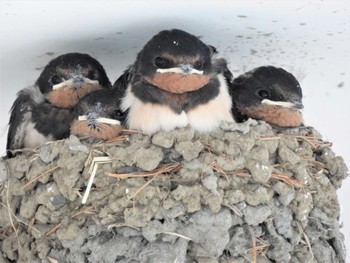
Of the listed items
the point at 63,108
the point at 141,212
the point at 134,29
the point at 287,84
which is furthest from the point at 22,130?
the point at 287,84

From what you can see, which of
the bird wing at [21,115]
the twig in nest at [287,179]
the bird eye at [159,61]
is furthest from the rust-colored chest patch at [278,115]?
the bird wing at [21,115]

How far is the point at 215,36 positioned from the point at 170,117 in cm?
64

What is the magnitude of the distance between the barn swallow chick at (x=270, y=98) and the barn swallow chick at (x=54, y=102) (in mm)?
713

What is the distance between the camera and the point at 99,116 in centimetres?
349

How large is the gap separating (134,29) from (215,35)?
385 mm

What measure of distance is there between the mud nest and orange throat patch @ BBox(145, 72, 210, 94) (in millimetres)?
179

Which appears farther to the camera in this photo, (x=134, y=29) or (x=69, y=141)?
(x=134, y=29)

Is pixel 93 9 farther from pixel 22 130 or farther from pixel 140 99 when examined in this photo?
pixel 22 130

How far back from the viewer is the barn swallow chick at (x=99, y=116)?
3.45m

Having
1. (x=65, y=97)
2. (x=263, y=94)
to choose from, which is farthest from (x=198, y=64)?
(x=65, y=97)

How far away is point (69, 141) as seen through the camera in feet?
10.8

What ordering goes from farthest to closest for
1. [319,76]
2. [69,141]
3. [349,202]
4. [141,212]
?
1. [349,202]
2. [319,76]
3. [69,141]
4. [141,212]

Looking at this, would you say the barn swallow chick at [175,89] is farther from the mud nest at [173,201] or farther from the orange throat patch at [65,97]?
the orange throat patch at [65,97]

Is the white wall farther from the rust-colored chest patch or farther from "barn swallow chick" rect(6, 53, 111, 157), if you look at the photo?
the rust-colored chest patch
